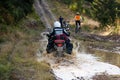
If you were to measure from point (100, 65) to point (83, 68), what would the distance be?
1051mm

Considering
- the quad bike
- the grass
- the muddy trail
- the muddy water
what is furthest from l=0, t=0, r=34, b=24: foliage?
the quad bike

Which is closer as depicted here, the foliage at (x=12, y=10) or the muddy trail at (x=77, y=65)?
the muddy trail at (x=77, y=65)

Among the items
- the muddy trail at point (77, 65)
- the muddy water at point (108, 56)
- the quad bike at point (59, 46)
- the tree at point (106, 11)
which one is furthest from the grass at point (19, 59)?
the tree at point (106, 11)

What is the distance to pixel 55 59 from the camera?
17250 millimetres

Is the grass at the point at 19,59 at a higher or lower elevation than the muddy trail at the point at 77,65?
higher

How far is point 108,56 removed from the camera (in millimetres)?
19219

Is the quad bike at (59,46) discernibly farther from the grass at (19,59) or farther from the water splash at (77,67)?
the grass at (19,59)

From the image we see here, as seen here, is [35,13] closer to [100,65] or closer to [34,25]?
[34,25]

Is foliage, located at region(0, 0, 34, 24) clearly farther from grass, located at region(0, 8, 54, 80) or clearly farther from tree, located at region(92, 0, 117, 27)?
tree, located at region(92, 0, 117, 27)

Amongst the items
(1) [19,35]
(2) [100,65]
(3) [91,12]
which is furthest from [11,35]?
(3) [91,12]

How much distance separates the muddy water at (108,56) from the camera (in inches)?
686

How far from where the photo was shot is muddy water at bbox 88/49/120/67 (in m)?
17.4

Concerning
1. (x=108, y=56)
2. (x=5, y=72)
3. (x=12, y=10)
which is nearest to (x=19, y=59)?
(x=5, y=72)

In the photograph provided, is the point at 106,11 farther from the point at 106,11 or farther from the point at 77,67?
the point at 77,67
